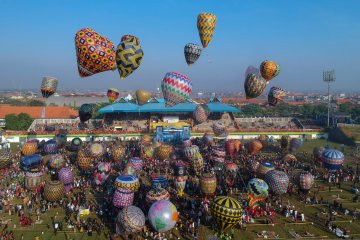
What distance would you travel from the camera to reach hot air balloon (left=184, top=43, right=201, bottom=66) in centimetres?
3020

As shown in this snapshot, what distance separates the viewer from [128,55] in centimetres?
2216

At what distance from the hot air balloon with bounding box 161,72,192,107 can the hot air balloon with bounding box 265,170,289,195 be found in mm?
8544

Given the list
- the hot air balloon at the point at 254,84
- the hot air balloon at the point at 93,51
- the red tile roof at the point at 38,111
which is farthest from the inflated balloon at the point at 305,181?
the red tile roof at the point at 38,111

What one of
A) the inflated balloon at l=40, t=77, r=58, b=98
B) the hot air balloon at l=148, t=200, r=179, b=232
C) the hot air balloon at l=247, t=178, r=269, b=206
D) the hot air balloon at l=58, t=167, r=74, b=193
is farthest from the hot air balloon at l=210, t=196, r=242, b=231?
the inflated balloon at l=40, t=77, r=58, b=98

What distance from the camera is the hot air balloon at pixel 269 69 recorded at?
30547 mm

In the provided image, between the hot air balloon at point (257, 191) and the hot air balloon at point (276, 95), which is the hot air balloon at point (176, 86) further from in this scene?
the hot air balloon at point (276, 95)

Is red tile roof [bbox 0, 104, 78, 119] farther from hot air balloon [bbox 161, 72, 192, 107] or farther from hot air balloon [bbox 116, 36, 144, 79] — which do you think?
hot air balloon [bbox 116, 36, 144, 79]

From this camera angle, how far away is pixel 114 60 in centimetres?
2233

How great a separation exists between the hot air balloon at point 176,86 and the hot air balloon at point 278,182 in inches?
336

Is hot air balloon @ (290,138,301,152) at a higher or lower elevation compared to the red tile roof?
lower

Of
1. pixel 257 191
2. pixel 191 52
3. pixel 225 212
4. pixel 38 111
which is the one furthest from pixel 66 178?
pixel 38 111

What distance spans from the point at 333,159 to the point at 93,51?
19332 mm

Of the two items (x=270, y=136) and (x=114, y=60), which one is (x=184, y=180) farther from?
(x=270, y=136)

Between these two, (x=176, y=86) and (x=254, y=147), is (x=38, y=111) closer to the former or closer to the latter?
(x=254, y=147)
